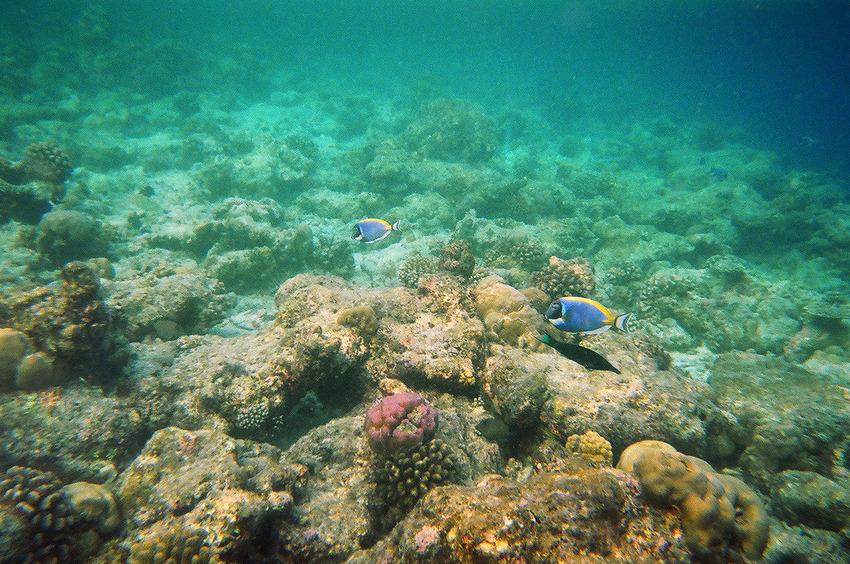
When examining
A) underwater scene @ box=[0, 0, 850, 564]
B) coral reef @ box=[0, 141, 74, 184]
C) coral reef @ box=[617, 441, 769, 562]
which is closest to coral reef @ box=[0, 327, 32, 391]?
underwater scene @ box=[0, 0, 850, 564]

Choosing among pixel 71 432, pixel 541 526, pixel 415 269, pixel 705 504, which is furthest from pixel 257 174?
pixel 705 504

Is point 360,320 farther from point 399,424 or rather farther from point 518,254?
point 518,254

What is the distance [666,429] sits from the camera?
3355mm

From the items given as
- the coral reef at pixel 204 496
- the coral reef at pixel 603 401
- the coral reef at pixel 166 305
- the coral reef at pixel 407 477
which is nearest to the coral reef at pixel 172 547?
the coral reef at pixel 204 496

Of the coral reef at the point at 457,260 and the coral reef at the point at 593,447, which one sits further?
the coral reef at the point at 457,260

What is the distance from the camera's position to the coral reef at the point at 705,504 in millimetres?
2193

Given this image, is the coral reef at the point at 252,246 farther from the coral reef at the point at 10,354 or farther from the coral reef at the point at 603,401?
the coral reef at the point at 603,401


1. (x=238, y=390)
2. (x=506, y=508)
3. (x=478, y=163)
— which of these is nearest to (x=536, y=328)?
(x=506, y=508)

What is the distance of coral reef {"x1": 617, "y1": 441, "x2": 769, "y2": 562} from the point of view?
219 cm

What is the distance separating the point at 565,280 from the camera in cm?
593

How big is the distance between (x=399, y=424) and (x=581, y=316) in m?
1.86

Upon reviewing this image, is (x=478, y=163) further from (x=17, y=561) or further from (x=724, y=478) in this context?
(x=17, y=561)

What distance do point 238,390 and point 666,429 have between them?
4.79 metres

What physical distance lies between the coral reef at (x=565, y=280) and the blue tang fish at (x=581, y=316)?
3.25 metres
